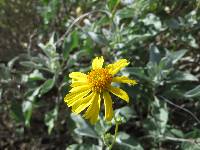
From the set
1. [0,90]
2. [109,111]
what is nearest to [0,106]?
[0,90]

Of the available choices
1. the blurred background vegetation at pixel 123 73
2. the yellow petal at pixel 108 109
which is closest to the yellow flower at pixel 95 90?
the yellow petal at pixel 108 109

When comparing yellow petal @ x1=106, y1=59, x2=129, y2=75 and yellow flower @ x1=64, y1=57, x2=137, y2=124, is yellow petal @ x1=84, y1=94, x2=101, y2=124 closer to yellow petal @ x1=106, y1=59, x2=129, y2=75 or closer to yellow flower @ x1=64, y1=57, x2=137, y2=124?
yellow flower @ x1=64, y1=57, x2=137, y2=124

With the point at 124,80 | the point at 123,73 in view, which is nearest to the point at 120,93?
the point at 124,80

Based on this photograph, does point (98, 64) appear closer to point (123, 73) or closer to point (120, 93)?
point (120, 93)

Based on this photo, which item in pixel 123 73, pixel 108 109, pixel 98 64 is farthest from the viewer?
pixel 123 73

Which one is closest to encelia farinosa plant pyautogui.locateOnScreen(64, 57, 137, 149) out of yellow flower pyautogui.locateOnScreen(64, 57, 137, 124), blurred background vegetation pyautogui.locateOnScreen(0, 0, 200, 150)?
yellow flower pyautogui.locateOnScreen(64, 57, 137, 124)

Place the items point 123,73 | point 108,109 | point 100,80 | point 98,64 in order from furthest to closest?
1. point 123,73
2. point 98,64
3. point 100,80
4. point 108,109
